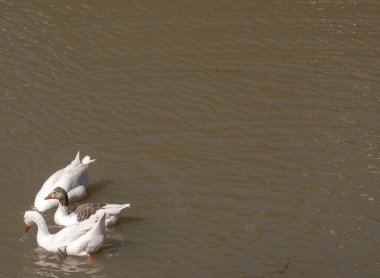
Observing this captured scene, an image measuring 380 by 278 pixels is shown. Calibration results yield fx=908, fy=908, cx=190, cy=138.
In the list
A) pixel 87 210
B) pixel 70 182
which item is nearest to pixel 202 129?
pixel 70 182

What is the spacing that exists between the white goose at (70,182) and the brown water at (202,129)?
0.68ft

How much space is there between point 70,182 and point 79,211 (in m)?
0.68

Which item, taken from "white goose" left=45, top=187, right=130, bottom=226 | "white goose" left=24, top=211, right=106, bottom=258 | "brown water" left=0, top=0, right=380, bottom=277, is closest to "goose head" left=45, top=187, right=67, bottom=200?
"white goose" left=45, top=187, right=130, bottom=226

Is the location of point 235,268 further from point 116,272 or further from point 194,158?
point 194,158

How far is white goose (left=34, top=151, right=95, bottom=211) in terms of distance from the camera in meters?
13.0

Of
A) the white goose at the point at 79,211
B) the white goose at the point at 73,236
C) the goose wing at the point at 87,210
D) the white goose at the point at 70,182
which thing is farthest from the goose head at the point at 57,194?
the white goose at the point at 73,236

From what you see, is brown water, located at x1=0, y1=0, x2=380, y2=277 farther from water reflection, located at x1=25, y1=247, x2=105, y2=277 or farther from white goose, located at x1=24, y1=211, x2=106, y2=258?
white goose, located at x1=24, y1=211, x2=106, y2=258

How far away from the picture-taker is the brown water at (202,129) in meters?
11.8

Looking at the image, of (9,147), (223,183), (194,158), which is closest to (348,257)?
(223,183)

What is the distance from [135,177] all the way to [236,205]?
69.0 inches

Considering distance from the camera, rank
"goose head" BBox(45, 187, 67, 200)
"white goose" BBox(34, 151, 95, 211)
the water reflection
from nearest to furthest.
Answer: the water reflection → "goose head" BBox(45, 187, 67, 200) → "white goose" BBox(34, 151, 95, 211)

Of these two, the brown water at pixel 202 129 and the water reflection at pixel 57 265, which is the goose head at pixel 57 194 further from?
the water reflection at pixel 57 265

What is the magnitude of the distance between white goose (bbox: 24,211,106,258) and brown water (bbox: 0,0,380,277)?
0.49 ft

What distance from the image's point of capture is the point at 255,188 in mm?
13078
